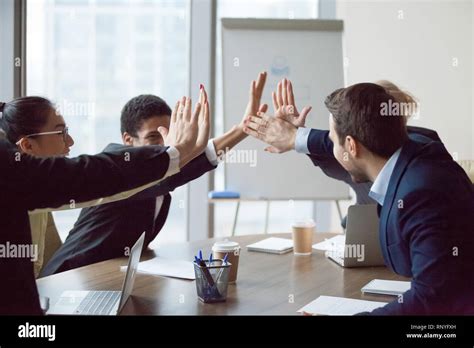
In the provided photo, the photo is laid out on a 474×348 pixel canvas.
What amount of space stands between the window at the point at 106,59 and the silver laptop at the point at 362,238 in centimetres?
225

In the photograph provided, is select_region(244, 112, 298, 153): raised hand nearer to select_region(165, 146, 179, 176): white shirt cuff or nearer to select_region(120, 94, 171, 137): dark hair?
select_region(120, 94, 171, 137): dark hair

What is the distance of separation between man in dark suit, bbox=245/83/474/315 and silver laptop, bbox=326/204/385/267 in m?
0.28

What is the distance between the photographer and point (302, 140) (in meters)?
2.05

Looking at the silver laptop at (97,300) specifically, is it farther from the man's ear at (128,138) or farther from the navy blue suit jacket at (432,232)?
the man's ear at (128,138)

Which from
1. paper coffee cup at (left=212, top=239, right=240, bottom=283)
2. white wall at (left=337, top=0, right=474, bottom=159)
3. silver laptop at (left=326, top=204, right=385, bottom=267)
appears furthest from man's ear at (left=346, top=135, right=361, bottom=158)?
white wall at (left=337, top=0, right=474, bottom=159)

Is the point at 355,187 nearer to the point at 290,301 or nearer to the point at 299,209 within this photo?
the point at 290,301

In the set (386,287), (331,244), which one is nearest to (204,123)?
(386,287)

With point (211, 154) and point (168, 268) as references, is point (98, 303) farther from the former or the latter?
point (211, 154)

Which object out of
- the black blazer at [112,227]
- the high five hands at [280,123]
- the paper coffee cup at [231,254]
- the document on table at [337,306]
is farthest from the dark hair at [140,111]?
the document on table at [337,306]

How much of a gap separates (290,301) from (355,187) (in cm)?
114

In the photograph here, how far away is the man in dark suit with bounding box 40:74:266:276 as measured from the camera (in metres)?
2.00

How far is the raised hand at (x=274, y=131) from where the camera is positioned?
7.04ft

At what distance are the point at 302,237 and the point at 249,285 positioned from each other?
0.51 meters
